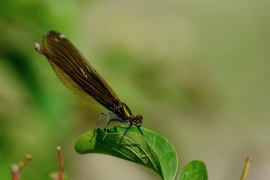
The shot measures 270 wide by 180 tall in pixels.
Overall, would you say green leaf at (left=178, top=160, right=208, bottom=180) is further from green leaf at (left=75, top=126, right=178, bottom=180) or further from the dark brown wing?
the dark brown wing

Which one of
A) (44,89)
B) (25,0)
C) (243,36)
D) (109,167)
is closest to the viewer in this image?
(25,0)

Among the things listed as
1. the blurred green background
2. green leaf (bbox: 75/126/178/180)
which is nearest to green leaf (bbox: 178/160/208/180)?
green leaf (bbox: 75/126/178/180)

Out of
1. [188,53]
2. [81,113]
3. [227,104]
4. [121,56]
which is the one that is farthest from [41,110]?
[227,104]

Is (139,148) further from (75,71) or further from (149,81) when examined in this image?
(149,81)

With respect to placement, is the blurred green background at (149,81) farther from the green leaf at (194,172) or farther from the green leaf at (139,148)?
the green leaf at (194,172)

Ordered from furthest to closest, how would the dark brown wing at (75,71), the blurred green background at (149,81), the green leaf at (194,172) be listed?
the blurred green background at (149,81) → the dark brown wing at (75,71) → the green leaf at (194,172)

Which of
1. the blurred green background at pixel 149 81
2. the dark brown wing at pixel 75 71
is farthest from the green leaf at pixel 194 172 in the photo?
the dark brown wing at pixel 75 71

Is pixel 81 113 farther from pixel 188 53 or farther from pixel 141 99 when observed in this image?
pixel 188 53
